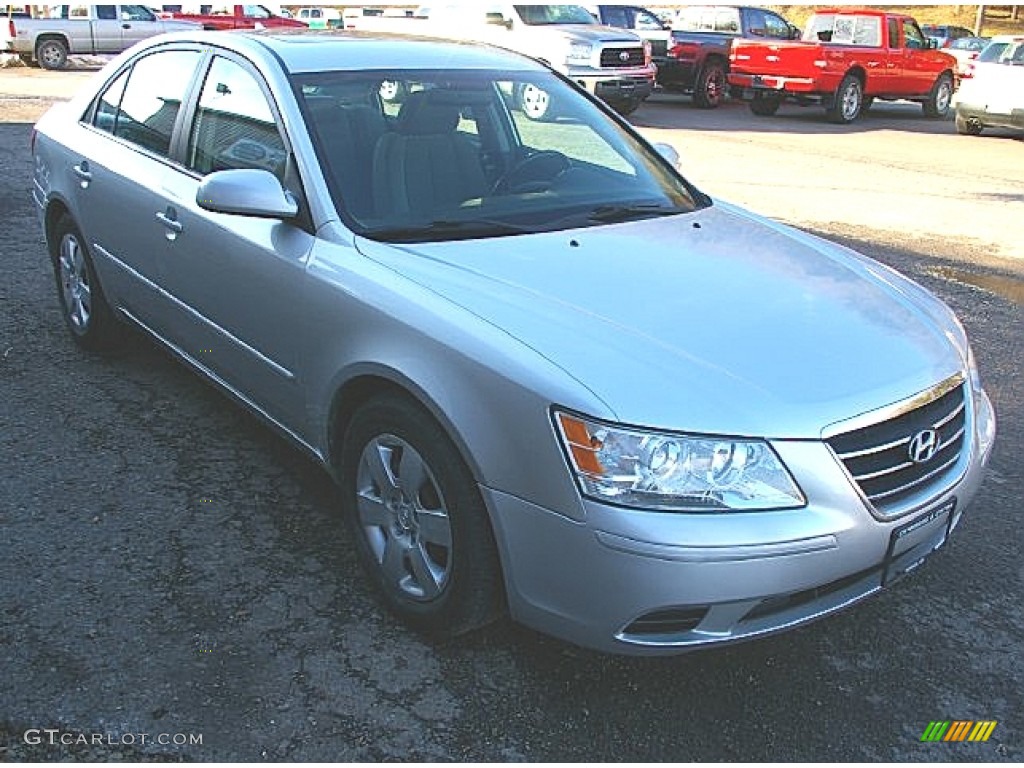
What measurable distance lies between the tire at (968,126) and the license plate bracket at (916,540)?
50.4ft

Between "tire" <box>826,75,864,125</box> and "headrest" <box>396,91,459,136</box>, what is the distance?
1510cm

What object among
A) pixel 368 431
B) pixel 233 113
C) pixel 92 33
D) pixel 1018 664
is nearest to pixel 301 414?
pixel 368 431

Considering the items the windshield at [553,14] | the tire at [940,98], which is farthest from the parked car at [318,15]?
the tire at [940,98]

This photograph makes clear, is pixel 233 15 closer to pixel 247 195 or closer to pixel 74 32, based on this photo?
pixel 74 32

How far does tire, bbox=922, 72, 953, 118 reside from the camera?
18.9 metres

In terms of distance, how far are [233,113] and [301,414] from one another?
1.23m

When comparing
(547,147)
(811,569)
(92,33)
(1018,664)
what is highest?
(92,33)

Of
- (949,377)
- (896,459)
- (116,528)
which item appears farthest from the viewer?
(116,528)

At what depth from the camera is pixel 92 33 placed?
24016 mm

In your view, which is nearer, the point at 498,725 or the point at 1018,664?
the point at 498,725

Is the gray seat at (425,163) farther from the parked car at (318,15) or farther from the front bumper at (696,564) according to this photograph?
the parked car at (318,15)

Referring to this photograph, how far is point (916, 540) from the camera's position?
2.58m

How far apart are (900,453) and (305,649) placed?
172 centimetres

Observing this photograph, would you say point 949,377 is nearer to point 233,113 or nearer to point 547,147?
point 547,147
